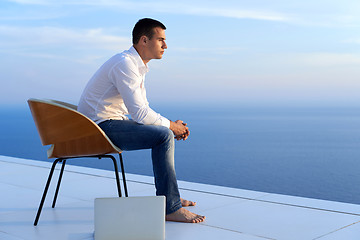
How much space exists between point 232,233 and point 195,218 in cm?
26

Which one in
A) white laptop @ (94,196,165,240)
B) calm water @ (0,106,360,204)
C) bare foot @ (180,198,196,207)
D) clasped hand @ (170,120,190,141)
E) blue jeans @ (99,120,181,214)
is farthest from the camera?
calm water @ (0,106,360,204)

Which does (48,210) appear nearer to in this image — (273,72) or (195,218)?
(195,218)

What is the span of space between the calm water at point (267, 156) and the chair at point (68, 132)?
54.3ft

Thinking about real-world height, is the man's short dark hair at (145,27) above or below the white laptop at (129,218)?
above

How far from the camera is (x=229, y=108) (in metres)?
107

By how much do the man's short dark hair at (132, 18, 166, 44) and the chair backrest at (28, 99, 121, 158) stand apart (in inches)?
21.4

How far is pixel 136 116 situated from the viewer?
2.34 m

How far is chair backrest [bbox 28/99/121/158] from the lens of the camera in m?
2.24

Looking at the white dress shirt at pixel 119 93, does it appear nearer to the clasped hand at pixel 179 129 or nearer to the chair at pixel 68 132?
the clasped hand at pixel 179 129

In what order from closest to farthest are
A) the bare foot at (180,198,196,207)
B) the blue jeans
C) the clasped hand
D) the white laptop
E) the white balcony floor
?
1. the white laptop
2. the white balcony floor
3. the blue jeans
4. the clasped hand
5. the bare foot at (180,198,196,207)

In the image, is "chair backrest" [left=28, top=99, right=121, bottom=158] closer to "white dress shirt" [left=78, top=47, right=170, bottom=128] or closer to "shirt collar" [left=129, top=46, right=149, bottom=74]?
"white dress shirt" [left=78, top=47, right=170, bottom=128]

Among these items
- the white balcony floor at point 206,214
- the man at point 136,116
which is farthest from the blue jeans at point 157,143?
the white balcony floor at point 206,214

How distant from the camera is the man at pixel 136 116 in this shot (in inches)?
92.1

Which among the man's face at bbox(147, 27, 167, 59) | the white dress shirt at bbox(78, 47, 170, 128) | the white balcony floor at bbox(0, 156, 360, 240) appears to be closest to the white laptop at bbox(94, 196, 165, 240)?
the white balcony floor at bbox(0, 156, 360, 240)
